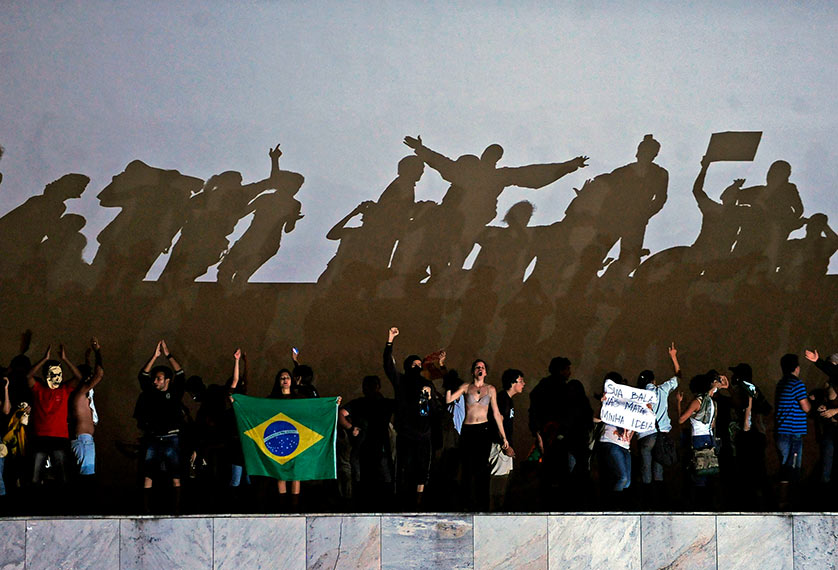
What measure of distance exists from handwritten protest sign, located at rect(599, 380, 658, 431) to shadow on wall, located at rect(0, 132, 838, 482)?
13.0 ft

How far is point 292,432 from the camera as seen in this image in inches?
406

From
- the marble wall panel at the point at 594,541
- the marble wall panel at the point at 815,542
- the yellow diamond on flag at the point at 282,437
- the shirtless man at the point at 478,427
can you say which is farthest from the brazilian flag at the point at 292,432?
the marble wall panel at the point at 815,542

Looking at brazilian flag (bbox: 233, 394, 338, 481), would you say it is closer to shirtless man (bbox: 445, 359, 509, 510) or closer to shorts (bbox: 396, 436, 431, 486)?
shorts (bbox: 396, 436, 431, 486)

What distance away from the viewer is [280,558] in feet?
31.4

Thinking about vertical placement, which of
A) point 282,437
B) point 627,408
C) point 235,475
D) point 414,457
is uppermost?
point 627,408

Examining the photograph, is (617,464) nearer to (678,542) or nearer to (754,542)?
(678,542)

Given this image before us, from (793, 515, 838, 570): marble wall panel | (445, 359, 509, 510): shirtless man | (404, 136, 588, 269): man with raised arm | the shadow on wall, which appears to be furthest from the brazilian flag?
(404, 136, 588, 269): man with raised arm

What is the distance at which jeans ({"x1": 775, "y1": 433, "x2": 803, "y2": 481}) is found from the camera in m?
10.8

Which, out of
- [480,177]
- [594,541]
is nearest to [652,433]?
[594,541]

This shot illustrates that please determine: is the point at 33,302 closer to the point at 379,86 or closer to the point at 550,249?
the point at 379,86

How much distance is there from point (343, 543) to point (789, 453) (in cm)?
472

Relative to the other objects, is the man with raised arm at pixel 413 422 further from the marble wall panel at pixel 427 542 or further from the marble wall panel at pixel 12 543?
the marble wall panel at pixel 12 543

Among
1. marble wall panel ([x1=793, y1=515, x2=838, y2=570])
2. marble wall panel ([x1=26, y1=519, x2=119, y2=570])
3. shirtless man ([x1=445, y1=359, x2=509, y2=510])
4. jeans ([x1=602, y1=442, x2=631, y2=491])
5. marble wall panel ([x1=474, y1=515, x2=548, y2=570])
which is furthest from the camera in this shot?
jeans ([x1=602, y1=442, x2=631, y2=491])

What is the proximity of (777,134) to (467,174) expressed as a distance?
419 centimetres
